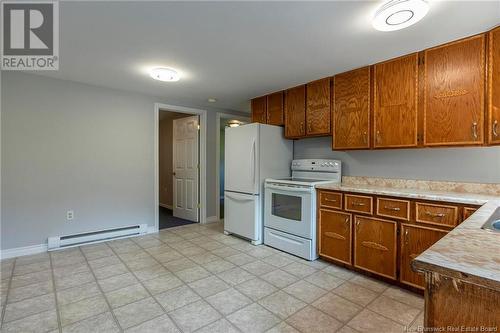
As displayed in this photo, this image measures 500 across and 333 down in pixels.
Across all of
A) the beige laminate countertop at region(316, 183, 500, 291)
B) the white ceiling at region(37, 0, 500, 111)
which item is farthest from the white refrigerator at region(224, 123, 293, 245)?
the beige laminate countertop at region(316, 183, 500, 291)

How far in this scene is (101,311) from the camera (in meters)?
1.88

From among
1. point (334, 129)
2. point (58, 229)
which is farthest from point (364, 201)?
point (58, 229)

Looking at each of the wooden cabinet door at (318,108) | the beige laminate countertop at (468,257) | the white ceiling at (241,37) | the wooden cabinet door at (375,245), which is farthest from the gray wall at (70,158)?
the beige laminate countertop at (468,257)


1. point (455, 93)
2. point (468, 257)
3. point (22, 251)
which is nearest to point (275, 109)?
point (455, 93)

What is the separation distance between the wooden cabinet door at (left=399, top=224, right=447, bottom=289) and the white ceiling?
1.61 meters

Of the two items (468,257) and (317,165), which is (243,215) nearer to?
(317,165)

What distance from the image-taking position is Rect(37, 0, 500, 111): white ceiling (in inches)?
67.4

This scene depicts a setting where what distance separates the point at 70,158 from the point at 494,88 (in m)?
4.50

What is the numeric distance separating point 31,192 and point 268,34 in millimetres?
3287

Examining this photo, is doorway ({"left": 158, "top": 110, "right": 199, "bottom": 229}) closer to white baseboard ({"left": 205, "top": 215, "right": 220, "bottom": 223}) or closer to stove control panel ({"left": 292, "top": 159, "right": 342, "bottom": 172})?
white baseboard ({"left": 205, "top": 215, "right": 220, "bottom": 223})

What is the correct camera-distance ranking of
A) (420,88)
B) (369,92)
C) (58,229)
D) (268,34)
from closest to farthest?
(268,34), (420,88), (369,92), (58,229)

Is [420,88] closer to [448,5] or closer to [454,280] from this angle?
[448,5]

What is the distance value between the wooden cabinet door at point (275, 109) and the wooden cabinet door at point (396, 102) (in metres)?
1.33

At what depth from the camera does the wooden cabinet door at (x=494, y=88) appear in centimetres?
194
